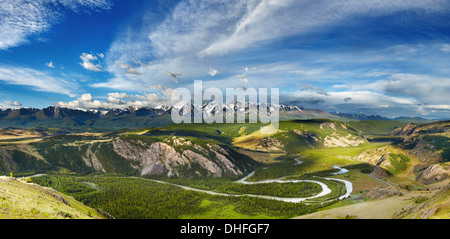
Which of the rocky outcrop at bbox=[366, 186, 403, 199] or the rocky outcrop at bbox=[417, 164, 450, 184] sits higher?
the rocky outcrop at bbox=[417, 164, 450, 184]

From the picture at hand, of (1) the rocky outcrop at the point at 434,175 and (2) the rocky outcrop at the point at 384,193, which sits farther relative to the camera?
(1) the rocky outcrop at the point at 434,175

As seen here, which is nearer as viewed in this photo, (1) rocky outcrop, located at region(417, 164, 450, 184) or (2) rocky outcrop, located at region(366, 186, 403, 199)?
(2) rocky outcrop, located at region(366, 186, 403, 199)

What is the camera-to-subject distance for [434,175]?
18338 cm

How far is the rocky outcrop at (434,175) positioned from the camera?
175750mm

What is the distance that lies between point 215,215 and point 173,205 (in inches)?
1345

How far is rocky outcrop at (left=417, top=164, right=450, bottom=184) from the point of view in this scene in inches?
6919

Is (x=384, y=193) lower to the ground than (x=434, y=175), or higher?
lower

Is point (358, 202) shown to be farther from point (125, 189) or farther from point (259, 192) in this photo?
point (125, 189)

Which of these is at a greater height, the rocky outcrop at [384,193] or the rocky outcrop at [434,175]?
the rocky outcrop at [434,175]

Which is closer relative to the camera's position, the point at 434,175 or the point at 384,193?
the point at 384,193
